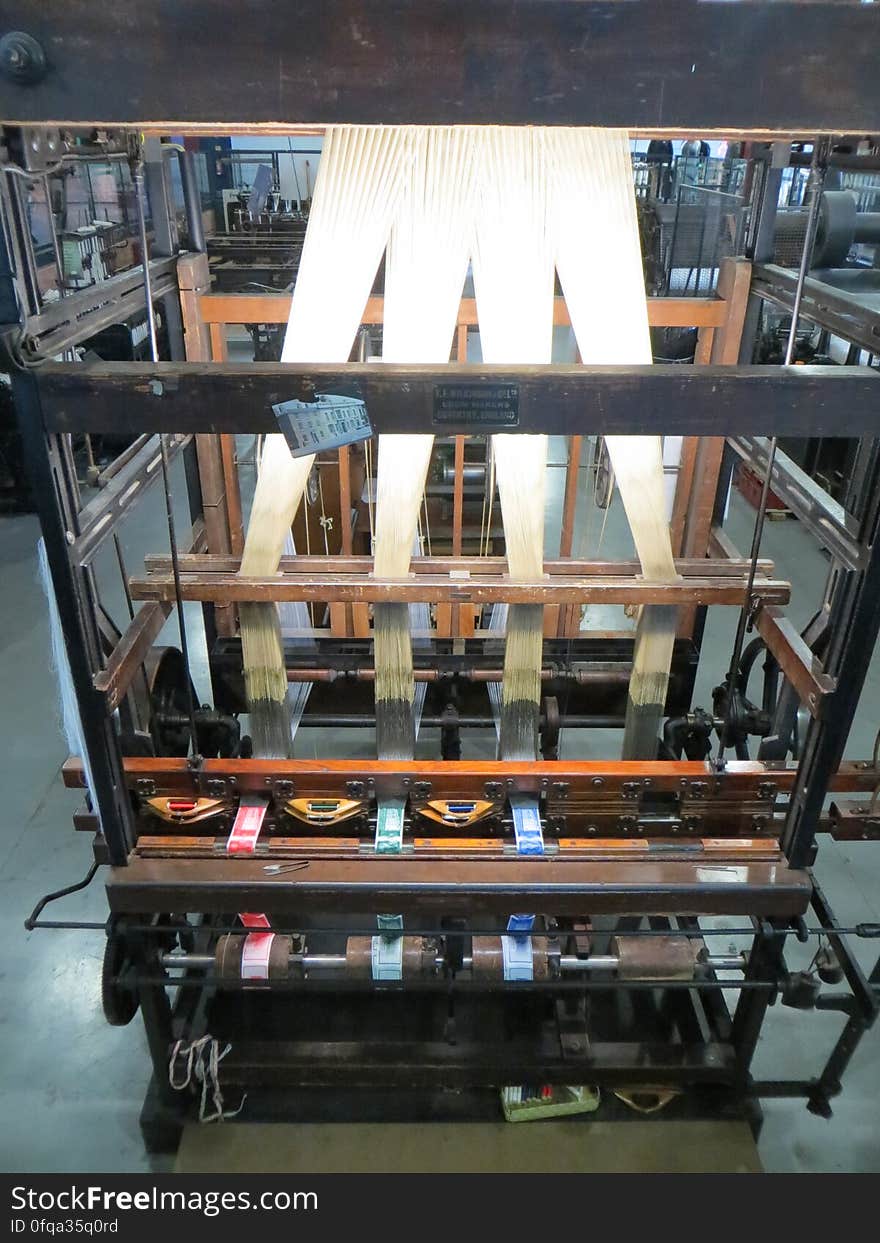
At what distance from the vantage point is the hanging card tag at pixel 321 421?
1.38 meters

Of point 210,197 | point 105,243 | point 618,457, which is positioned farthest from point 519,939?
point 210,197

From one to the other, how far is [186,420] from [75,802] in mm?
2549

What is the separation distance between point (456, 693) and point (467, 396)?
151 centimetres

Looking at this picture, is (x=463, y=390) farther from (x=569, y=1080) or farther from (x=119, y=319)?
(x=569, y=1080)

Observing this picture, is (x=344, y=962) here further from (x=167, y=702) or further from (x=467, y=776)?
(x=167, y=702)

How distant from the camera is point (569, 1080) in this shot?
7.32ft

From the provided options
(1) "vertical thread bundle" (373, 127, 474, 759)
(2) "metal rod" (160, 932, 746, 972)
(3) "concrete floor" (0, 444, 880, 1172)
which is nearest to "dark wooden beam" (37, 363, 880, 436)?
(1) "vertical thread bundle" (373, 127, 474, 759)

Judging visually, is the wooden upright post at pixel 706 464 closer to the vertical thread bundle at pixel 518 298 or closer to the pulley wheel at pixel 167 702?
the vertical thread bundle at pixel 518 298

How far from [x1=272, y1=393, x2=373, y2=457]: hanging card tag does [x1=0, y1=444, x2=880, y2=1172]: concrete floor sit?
1.95 meters

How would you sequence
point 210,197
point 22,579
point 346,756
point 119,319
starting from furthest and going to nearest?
point 210,197
point 22,579
point 346,756
point 119,319

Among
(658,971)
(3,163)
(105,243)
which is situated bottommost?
(658,971)

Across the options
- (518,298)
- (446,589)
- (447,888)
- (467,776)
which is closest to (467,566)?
(446,589)

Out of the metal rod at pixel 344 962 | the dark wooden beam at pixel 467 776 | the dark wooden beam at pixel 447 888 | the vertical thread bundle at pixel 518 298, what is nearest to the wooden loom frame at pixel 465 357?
the vertical thread bundle at pixel 518 298

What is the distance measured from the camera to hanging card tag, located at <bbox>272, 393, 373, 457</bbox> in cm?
138
